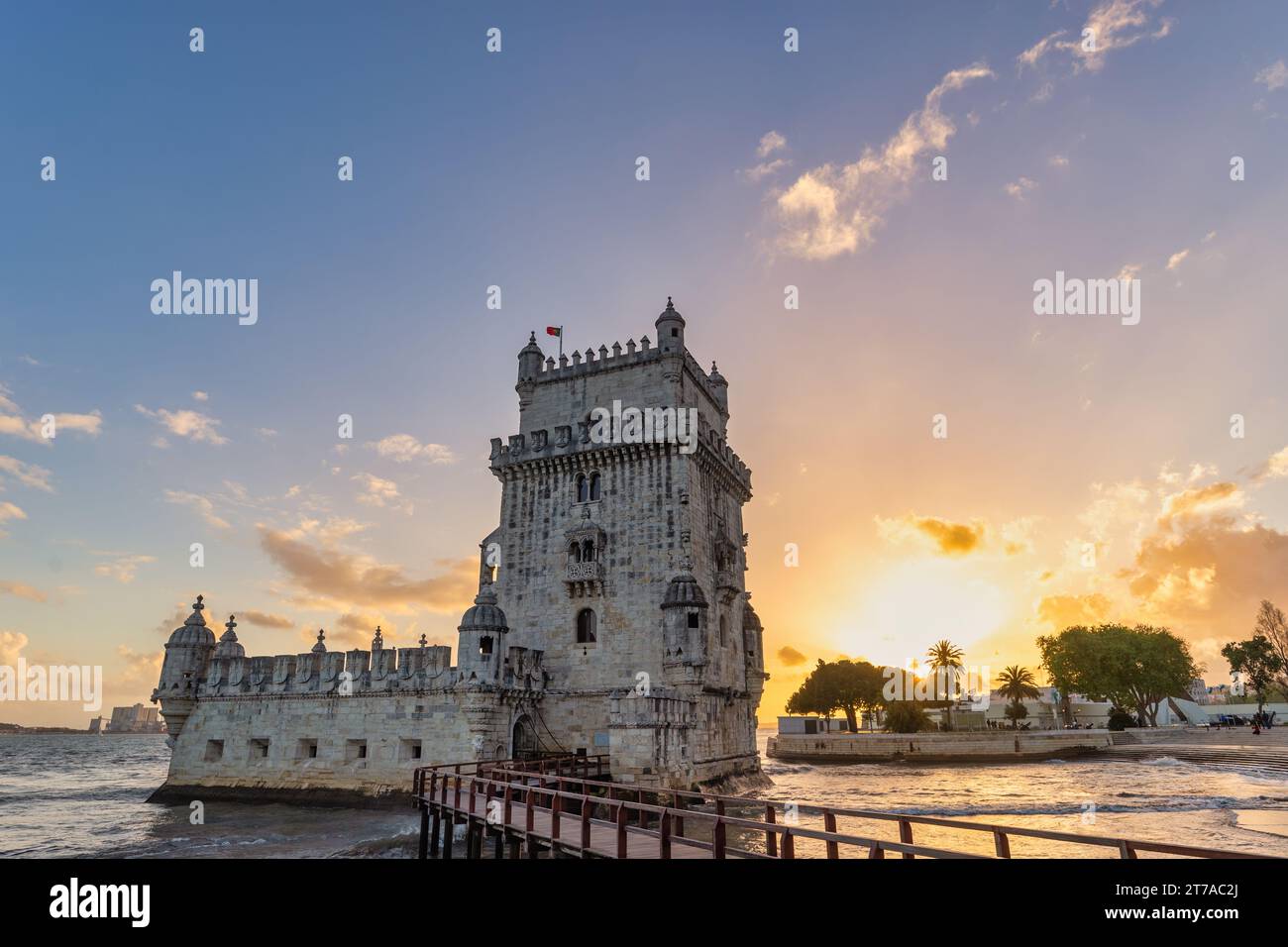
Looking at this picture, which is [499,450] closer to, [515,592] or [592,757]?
[515,592]

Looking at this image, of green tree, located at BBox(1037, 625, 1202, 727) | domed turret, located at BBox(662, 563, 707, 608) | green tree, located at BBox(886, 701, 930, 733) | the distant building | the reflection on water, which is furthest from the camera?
the distant building

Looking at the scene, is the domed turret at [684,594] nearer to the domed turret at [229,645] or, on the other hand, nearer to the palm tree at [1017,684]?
the domed turret at [229,645]

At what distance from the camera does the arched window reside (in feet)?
120

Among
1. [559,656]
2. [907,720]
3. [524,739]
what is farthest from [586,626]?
[907,720]

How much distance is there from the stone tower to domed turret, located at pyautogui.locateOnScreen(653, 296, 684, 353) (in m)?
0.06

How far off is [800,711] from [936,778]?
159 feet

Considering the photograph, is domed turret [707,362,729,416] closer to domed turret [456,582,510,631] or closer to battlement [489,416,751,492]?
battlement [489,416,751,492]

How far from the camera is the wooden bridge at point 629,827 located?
34.8 ft

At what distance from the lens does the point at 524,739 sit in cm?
3541

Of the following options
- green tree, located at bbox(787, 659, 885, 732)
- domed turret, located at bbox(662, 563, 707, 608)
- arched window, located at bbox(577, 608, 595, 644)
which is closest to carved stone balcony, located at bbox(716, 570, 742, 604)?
domed turret, located at bbox(662, 563, 707, 608)

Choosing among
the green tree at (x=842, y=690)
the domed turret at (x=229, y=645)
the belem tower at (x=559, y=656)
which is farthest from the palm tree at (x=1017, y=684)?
the domed turret at (x=229, y=645)

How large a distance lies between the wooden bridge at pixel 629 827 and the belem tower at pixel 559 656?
3.21 m
